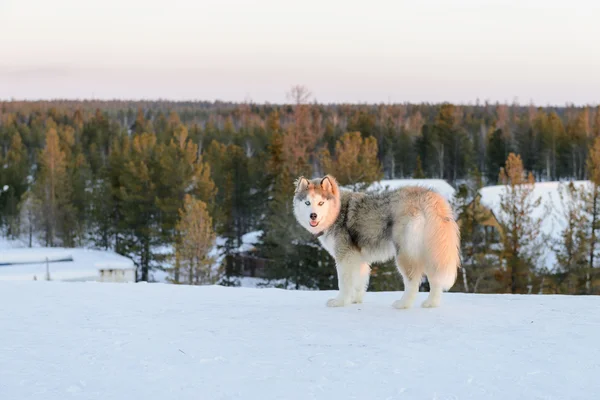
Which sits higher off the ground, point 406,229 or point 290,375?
point 406,229

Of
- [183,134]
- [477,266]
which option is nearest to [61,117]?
[183,134]

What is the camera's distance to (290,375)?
5801 mm

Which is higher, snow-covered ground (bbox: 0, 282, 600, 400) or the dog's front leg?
the dog's front leg

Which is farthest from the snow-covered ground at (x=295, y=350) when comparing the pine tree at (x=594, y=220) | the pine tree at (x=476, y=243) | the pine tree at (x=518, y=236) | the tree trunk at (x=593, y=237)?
the tree trunk at (x=593, y=237)

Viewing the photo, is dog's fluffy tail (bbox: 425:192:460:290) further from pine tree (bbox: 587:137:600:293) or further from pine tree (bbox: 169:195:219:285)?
pine tree (bbox: 169:195:219:285)

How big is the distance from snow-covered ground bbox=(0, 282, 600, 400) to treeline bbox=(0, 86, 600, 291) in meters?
24.0

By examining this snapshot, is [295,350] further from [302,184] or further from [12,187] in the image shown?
[12,187]

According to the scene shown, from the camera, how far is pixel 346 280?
8.90 metres

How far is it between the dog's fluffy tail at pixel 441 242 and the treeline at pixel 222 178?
23818mm

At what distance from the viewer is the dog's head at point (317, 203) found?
8734 mm

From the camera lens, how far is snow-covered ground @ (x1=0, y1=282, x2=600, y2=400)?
549 centimetres

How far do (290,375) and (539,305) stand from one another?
4505 mm

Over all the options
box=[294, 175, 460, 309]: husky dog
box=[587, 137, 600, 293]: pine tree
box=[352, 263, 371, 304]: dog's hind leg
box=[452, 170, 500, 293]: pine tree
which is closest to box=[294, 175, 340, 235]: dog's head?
box=[294, 175, 460, 309]: husky dog

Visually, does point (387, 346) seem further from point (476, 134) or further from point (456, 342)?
point (476, 134)
